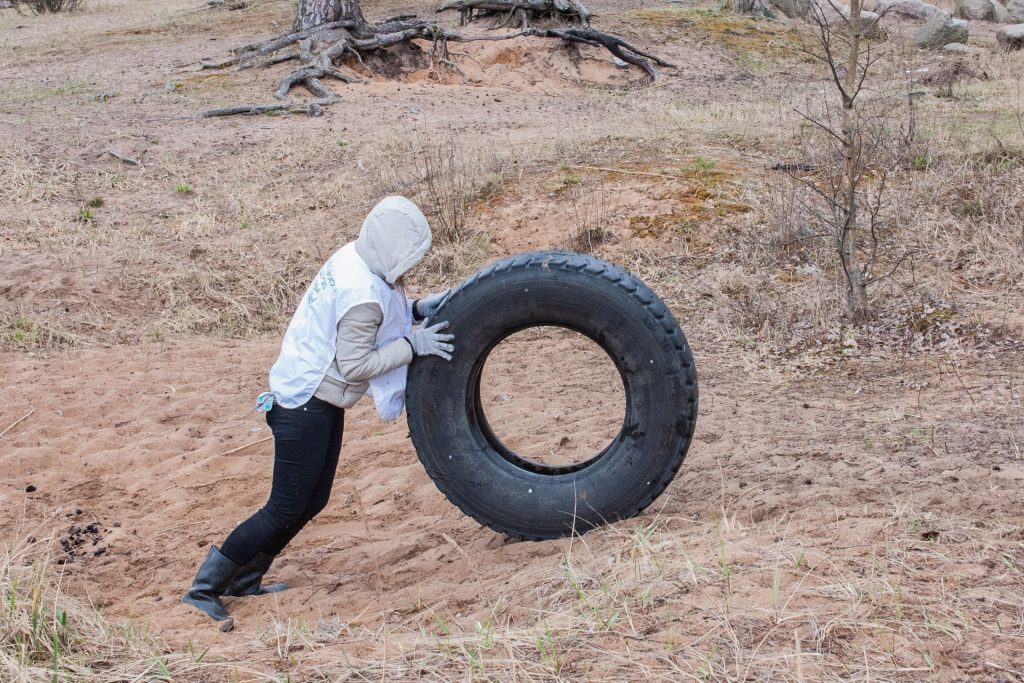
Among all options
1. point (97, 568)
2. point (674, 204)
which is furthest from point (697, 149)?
point (97, 568)

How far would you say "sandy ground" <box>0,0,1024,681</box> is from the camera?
337 centimetres

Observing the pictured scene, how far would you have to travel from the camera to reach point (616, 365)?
4.34 meters

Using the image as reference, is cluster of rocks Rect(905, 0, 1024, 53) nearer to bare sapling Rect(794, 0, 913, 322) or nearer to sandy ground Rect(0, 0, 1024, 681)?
sandy ground Rect(0, 0, 1024, 681)

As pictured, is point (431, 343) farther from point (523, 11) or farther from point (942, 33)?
point (942, 33)

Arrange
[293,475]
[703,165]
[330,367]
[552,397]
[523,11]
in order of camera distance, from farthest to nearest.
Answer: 1. [523,11]
2. [703,165]
3. [552,397]
4. [293,475]
5. [330,367]

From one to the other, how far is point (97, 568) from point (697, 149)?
7791 millimetres

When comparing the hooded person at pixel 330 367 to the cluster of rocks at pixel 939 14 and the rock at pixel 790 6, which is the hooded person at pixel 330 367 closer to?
the cluster of rocks at pixel 939 14

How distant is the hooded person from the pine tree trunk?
13.2m

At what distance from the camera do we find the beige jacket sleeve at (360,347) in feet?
13.1

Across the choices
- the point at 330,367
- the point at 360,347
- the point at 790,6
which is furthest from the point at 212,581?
the point at 790,6

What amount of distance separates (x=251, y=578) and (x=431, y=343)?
141cm

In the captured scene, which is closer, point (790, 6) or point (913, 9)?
point (790, 6)

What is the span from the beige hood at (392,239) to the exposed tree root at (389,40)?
10.8 meters

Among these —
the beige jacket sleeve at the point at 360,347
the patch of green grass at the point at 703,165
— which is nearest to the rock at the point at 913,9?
the patch of green grass at the point at 703,165
